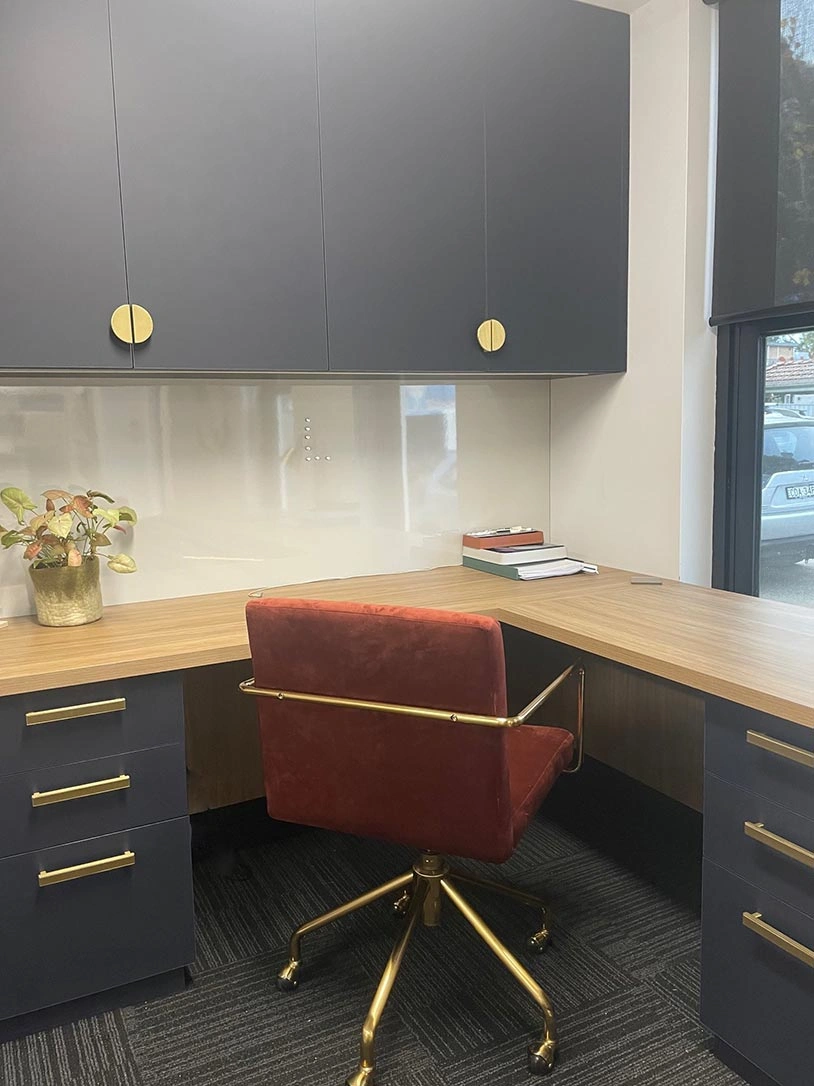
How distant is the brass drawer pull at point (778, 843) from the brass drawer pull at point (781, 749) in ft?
0.46

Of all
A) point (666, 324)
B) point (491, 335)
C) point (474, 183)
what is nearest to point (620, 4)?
point (474, 183)

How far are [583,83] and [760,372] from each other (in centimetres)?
93

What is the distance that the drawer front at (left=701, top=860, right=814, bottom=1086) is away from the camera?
137cm

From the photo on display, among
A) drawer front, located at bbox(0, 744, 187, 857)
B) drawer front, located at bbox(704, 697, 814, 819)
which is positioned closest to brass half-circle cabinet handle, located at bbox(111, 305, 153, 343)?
drawer front, located at bbox(0, 744, 187, 857)

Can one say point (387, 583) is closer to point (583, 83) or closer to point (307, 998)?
point (307, 998)

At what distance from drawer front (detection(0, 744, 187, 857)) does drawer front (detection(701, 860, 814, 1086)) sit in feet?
3.49

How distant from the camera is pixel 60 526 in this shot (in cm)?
184

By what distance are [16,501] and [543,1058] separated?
159 centimetres

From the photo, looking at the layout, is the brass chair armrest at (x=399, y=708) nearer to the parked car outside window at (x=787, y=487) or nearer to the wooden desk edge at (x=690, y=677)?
the wooden desk edge at (x=690, y=677)

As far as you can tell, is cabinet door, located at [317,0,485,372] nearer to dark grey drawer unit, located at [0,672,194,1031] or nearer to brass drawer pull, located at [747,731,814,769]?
dark grey drawer unit, located at [0,672,194,1031]

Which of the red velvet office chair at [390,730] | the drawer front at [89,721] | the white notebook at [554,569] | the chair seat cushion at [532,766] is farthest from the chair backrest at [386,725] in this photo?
the white notebook at [554,569]

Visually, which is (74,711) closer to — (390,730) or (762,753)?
(390,730)

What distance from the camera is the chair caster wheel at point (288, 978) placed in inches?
71.5

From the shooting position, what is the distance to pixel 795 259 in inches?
79.6
